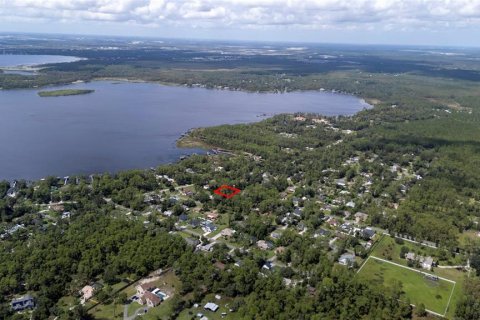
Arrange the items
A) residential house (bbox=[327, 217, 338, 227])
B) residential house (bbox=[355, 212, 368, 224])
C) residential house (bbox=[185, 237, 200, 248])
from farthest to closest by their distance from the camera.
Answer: residential house (bbox=[355, 212, 368, 224]) → residential house (bbox=[327, 217, 338, 227]) → residential house (bbox=[185, 237, 200, 248])

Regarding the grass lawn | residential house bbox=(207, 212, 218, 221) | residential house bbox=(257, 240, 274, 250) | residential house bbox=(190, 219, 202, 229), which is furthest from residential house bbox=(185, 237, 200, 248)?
the grass lawn

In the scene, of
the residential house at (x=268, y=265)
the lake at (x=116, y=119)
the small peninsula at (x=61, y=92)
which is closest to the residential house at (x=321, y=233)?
the residential house at (x=268, y=265)

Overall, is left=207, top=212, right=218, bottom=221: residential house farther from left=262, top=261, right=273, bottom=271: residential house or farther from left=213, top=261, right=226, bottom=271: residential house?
left=262, top=261, right=273, bottom=271: residential house

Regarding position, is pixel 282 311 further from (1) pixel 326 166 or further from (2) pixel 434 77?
(2) pixel 434 77

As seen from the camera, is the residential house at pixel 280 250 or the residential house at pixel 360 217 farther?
the residential house at pixel 360 217

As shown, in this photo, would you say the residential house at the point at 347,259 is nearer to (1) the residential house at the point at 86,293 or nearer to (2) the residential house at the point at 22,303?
(1) the residential house at the point at 86,293
